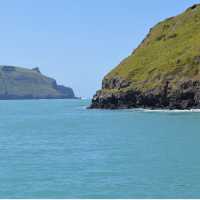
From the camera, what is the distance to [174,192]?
44.7 m

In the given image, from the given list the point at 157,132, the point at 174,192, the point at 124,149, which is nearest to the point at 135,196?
the point at 174,192

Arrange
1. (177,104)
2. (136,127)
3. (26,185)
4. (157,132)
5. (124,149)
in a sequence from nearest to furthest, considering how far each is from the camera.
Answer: (26,185), (124,149), (157,132), (136,127), (177,104)

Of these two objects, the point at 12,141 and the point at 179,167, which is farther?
the point at 12,141

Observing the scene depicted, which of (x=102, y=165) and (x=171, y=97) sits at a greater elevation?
(x=171, y=97)

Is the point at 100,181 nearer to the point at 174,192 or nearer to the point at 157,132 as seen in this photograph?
the point at 174,192

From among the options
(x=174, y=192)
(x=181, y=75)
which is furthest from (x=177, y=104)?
(x=174, y=192)

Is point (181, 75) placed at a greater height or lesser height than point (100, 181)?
greater

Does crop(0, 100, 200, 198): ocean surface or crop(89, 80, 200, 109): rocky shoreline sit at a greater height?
crop(89, 80, 200, 109): rocky shoreline

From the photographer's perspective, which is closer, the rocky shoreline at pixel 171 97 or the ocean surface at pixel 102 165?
the ocean surface at pixel 102 165

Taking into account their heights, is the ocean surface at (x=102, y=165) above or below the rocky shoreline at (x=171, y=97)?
below

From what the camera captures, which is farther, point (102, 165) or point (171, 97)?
point (171, 97)

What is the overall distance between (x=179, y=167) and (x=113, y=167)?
6262 millimetres

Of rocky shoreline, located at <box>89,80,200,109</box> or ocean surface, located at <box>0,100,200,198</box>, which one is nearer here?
ocean surface, located at <box>0,100,200,198</box>

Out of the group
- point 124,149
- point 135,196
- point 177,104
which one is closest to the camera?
point 135,196
